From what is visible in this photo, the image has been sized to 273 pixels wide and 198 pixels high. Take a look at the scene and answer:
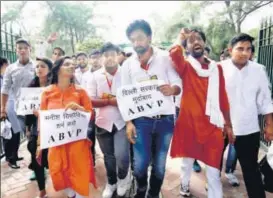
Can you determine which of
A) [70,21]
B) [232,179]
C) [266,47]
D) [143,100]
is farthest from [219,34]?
[143,100]

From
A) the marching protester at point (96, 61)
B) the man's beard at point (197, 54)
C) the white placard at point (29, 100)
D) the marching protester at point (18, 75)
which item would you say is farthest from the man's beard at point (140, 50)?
the marching protester at point (18, 75)

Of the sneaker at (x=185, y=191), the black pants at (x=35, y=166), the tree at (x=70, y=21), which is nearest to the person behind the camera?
the black pants at (x=35, y=166)

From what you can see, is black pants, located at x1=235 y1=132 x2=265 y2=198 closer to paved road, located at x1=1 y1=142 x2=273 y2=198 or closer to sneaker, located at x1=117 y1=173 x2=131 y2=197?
paved road, located at x1=1 y1=142 x2=273 y2=198

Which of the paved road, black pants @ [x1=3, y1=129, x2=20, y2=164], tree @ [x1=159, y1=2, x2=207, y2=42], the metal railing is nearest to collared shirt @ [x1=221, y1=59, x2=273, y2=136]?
the paved road

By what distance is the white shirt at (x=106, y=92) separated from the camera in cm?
339

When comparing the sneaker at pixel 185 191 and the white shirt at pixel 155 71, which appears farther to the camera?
the sneaker at pixel 185 191

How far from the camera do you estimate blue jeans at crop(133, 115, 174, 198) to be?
9.54ft

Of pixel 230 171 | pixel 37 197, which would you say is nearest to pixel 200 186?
pixel 230 171

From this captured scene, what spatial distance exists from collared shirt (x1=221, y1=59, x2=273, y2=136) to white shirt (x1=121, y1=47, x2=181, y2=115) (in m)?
0.67

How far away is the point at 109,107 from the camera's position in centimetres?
342

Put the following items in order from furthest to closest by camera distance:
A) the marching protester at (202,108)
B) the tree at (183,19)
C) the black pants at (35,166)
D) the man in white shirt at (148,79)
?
1. the tree at (183,19)
2. the black pants at (35,166)
3. the marching protester at (202,108)
4. the man in white shirt at (148,79)

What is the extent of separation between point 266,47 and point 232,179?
2756mm

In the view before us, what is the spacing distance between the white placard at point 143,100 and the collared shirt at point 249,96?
0.78m

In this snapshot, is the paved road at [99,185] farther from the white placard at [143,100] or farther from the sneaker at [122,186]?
the white placard at [143,100]
